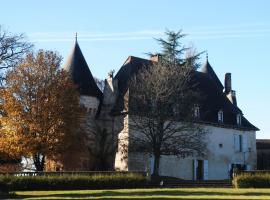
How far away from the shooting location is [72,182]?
103 ft

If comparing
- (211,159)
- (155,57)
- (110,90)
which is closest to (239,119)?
(211,159)

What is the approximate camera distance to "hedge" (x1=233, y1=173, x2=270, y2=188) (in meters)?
32.0

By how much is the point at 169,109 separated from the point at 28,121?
11.2 metres

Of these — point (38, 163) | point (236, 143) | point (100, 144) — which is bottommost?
point (38, 163)

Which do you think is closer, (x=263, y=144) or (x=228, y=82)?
(x=228, y=82)

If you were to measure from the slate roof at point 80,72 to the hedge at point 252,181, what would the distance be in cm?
1581

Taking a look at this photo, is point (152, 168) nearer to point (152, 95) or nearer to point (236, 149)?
point (152, 95)

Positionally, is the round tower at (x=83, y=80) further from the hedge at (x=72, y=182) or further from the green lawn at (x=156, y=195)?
A: the green lawn at (x=156, y=195)

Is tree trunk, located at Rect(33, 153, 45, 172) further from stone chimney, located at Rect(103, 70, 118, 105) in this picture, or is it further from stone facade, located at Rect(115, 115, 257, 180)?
stone chimney, located at Rect(103, 70, 118, 105)

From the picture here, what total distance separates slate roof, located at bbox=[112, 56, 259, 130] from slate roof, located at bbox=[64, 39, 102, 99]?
2.49 meters

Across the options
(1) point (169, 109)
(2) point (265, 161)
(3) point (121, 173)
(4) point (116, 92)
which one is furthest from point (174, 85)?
(2) point (265, 161)

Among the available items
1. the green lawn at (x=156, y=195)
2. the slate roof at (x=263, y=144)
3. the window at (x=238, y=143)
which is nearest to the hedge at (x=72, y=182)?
the green lawn at (x=156, y=195)

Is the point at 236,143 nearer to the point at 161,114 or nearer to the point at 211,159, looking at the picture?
the point at 211,159

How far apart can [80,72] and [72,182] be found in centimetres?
1420
